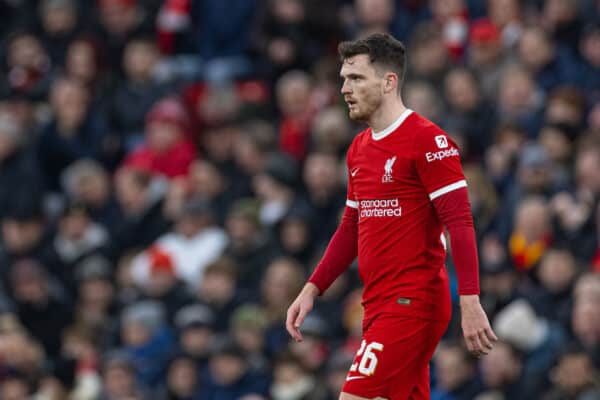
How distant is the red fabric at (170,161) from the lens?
14.4m

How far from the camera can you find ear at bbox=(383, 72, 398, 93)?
277 inches

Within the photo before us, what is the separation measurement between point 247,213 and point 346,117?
1.26m

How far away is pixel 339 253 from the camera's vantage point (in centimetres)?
752

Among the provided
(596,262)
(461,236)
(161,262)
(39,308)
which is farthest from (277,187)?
(461,236)

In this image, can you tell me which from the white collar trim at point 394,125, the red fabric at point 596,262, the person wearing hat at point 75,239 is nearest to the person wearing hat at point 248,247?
the person wearing hat at point 75,239

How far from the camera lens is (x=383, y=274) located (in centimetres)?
706

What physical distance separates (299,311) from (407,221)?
78cm

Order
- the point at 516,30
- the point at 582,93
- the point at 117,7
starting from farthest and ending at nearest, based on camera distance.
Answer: the point at 117,7 → the point at 516,30 → the point at 582,93

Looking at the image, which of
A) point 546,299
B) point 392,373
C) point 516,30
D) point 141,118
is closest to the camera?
point 392,373

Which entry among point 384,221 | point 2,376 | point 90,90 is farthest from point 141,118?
point 384,221

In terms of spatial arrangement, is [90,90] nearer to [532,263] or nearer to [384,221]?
[532,263]

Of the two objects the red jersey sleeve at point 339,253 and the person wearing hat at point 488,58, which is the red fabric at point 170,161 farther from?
the red jersey sleeve at point 339,253

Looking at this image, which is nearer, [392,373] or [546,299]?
[392,373]

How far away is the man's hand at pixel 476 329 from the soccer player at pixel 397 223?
1.37ft
